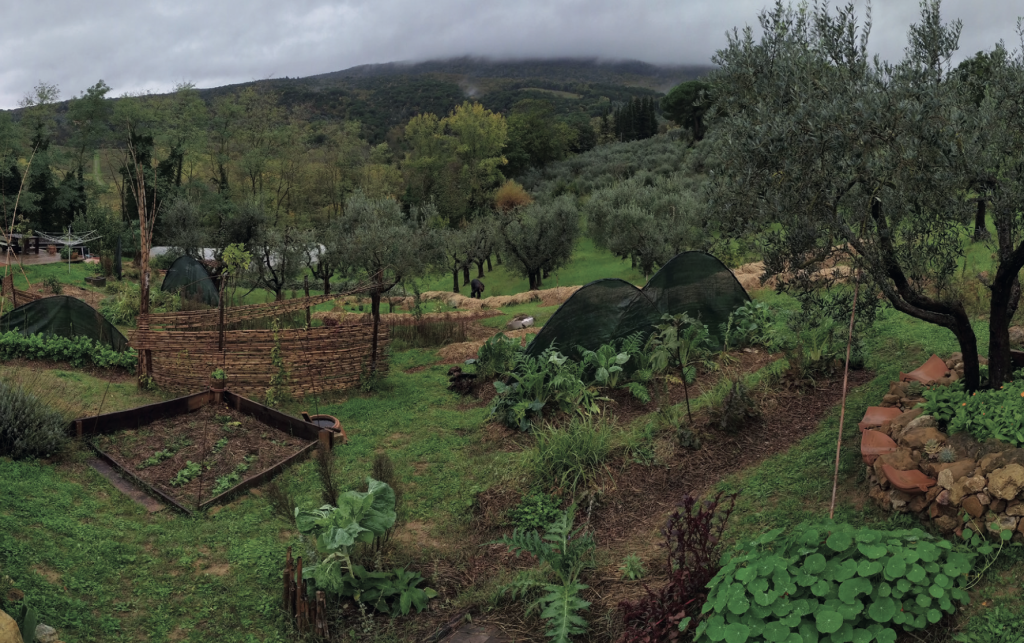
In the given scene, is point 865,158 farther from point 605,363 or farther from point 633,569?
point 605,363

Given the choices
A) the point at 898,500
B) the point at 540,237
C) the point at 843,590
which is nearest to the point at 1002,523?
the point at 898,500

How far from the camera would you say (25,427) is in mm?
6859

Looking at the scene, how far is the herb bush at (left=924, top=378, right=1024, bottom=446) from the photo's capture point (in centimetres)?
430

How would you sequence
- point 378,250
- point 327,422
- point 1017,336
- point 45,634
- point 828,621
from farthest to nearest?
point 378,250 → point 327,422 → point 1017,336 → point 45,634 → point 828,621

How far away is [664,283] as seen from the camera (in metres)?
9.84

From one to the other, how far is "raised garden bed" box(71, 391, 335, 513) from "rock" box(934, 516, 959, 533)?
18.5 ft

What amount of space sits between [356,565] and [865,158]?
4248mm

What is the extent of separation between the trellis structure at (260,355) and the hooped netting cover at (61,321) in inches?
93.2

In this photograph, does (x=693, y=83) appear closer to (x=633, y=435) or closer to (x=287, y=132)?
(x=287, y=132)

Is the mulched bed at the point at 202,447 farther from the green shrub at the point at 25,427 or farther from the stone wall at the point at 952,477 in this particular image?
the stone wall at the point at 952,477

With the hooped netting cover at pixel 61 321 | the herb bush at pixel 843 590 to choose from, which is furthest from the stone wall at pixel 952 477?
the hooped netting cover at pixel 61 321

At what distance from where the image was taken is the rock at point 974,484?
4.02 m

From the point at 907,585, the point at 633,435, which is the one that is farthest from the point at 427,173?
the point at 907,585

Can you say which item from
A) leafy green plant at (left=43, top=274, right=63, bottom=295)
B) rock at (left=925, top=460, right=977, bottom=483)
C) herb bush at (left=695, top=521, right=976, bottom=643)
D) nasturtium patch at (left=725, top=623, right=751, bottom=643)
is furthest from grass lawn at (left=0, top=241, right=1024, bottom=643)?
leafy green plant at (left=43, top=274, right=63, bottom=295)
